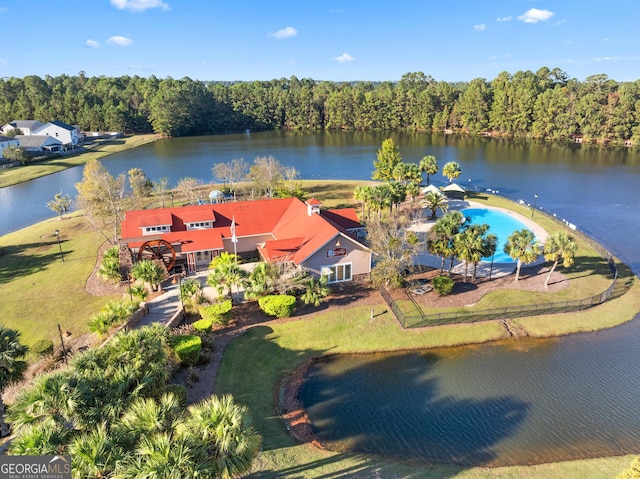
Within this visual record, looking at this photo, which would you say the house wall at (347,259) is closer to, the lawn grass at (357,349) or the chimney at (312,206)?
the lawn grass at (357,349)

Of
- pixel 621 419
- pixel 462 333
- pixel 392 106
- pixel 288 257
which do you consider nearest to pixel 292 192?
pixel 288 257

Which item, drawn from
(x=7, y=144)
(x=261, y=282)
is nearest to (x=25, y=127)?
(x=7, y=144)

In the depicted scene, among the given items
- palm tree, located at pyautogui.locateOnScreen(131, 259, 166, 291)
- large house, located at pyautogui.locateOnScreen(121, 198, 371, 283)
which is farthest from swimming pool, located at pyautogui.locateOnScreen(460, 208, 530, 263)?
palm tree, located at pyautogui.locateOnScreen(131, 259, 166, 291)

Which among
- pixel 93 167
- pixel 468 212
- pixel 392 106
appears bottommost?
pixel 468 212

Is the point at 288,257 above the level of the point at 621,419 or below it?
above

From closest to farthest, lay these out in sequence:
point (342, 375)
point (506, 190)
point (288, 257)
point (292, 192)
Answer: point (342, 375) → point (288, 257) → point (292, 192) → point (506, 190)

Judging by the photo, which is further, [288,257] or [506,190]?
[506,190]

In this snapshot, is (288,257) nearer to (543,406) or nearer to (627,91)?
(543,406)

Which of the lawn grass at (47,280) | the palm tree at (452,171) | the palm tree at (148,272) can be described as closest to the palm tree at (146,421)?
the lawn grass at (47,280)
